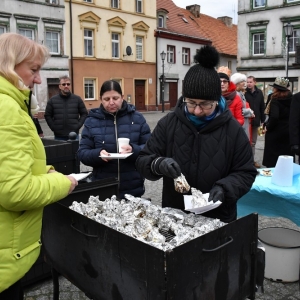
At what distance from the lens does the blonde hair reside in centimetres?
172

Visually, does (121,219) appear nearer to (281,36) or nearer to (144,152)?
(144,152)

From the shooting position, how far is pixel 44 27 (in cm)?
2164

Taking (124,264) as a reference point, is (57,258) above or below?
below

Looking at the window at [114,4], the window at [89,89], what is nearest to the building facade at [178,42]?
the window at [114,4]

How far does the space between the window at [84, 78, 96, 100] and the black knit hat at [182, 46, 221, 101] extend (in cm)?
2261

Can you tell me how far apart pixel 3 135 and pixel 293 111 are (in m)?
4.12

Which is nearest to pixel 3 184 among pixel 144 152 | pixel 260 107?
pixel 144 152

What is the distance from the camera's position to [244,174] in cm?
225

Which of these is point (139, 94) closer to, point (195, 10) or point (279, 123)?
point (195, 10)

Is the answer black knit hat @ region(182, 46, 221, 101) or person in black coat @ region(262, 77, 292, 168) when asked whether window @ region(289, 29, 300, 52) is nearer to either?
person in black coat @ region(262, 77, 292, 168)

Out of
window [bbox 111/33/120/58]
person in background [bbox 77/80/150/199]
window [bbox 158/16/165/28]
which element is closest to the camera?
person in background [bbox 77/80/150/199]

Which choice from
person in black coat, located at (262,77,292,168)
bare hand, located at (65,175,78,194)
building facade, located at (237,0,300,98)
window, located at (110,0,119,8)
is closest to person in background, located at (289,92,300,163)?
person in black coat, located at (262,77,292,168)

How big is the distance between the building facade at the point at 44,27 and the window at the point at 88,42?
1.77m

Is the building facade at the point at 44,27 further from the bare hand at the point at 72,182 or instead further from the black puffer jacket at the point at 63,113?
the bare hand at the point at 72,182
